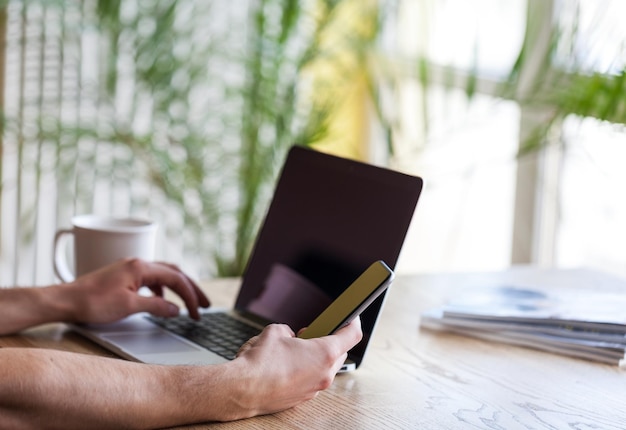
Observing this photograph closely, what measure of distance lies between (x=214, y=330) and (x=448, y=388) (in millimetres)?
328

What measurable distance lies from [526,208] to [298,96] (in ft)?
A: 2.57

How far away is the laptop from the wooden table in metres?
0.06

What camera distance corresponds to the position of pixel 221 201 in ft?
9.18

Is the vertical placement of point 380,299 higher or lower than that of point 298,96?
lower

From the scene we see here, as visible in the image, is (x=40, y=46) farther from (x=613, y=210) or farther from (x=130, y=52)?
(x=613, y=210)

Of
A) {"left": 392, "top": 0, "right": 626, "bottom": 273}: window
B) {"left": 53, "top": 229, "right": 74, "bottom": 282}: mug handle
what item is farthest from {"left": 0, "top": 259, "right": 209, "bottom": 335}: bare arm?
{"left": 392, "top": 0, "right": 626, "bottom": 273}: window

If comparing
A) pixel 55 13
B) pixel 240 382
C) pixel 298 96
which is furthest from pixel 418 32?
pixel 240 382

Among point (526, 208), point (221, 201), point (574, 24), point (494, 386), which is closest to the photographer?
point (494, 386)

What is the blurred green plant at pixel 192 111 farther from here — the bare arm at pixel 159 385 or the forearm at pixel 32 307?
the bare arm at pixel 159 385

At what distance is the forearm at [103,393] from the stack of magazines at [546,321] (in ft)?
1.56

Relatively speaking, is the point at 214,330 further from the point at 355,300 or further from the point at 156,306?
the point at 355,300

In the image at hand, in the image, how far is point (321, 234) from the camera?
1262 millimetres

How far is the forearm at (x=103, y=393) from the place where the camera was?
0.85m

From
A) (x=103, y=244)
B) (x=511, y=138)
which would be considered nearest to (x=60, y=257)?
(x=103, y=244)
